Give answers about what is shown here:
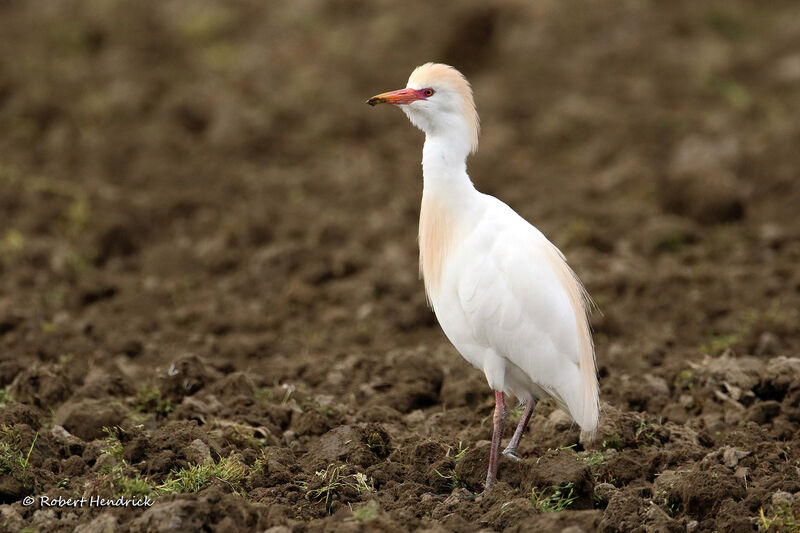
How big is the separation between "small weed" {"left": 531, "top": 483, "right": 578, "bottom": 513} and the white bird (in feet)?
1.02

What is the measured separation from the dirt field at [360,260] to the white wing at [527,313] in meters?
0.40

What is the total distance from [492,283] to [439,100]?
3.49ft

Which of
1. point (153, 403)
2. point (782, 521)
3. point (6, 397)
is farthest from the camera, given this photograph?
point (153, 403)

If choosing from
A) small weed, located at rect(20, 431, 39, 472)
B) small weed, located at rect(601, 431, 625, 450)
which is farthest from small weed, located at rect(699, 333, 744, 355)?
small weed, located at rect(20, 431, 39, 472)

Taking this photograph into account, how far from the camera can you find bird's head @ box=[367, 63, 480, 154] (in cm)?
569

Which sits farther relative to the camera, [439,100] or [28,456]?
[439,100]

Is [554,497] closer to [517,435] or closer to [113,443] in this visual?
[517,435]

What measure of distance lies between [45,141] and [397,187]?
14.7 ft

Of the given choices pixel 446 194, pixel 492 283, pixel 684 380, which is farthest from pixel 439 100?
pixel 684 380

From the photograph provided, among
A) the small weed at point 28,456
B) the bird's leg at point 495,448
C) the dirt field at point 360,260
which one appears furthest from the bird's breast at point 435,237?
the small weed at point 28,456

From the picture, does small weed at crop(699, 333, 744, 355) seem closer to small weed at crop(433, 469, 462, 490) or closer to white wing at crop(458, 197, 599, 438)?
white wing at crop(458, 197, 599, 438)

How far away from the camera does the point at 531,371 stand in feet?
18.3

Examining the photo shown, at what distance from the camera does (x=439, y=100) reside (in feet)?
18.7

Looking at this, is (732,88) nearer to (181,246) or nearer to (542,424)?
(181,246)
